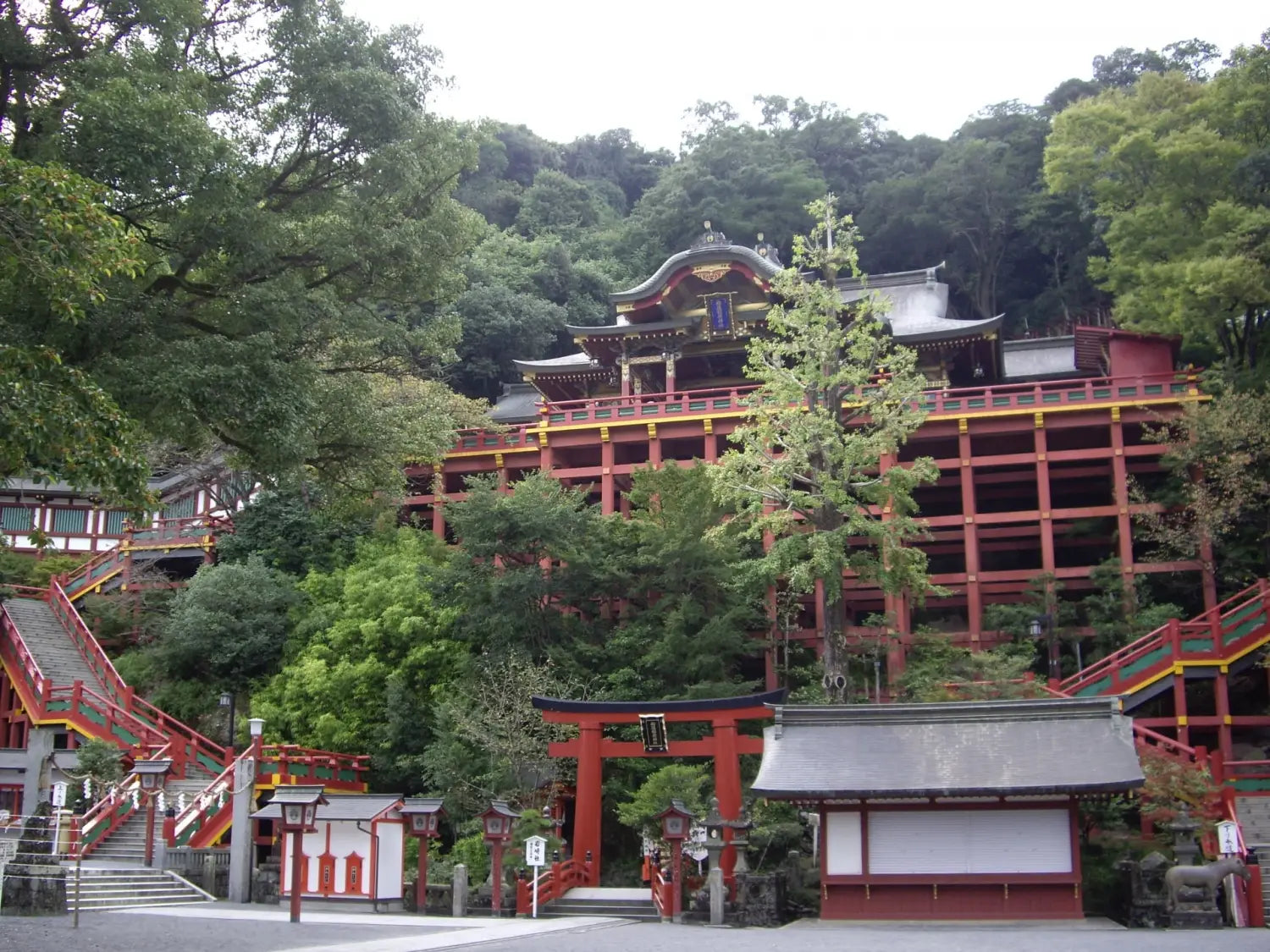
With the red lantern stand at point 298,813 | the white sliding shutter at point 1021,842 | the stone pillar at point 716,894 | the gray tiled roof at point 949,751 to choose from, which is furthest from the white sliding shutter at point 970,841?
the red lantern stand at point 298,813

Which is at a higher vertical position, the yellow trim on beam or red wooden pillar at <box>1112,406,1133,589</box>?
the yellow trim on beam

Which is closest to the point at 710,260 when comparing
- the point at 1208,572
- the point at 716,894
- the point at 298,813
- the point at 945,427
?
the point at 945,427

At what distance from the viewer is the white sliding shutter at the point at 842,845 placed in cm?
1589

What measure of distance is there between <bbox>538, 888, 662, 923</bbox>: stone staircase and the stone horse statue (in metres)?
6.62

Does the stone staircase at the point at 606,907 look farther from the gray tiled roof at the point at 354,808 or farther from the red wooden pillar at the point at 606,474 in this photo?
the red wooden pillar at the point at 606,474

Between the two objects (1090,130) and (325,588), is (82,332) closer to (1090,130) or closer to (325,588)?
(325,588)

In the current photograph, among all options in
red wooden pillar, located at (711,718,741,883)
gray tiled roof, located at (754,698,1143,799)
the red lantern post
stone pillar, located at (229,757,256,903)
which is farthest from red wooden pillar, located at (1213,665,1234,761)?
stone pillar, located at (229,757,256,903)

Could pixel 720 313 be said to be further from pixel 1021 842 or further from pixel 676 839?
pixel 1021 842

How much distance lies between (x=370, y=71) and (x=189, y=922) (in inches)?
411

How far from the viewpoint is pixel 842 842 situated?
16000mm

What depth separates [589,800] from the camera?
60.0ft

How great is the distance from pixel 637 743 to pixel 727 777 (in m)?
1.61

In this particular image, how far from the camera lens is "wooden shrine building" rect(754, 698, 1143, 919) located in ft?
50.6

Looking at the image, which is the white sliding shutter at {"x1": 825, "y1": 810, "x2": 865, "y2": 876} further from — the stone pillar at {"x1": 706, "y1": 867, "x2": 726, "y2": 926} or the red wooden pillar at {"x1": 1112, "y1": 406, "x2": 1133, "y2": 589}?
the red wooden pillar at {"x1": 1112, "y1": 406, "x2": 1133, "y2": 589}
